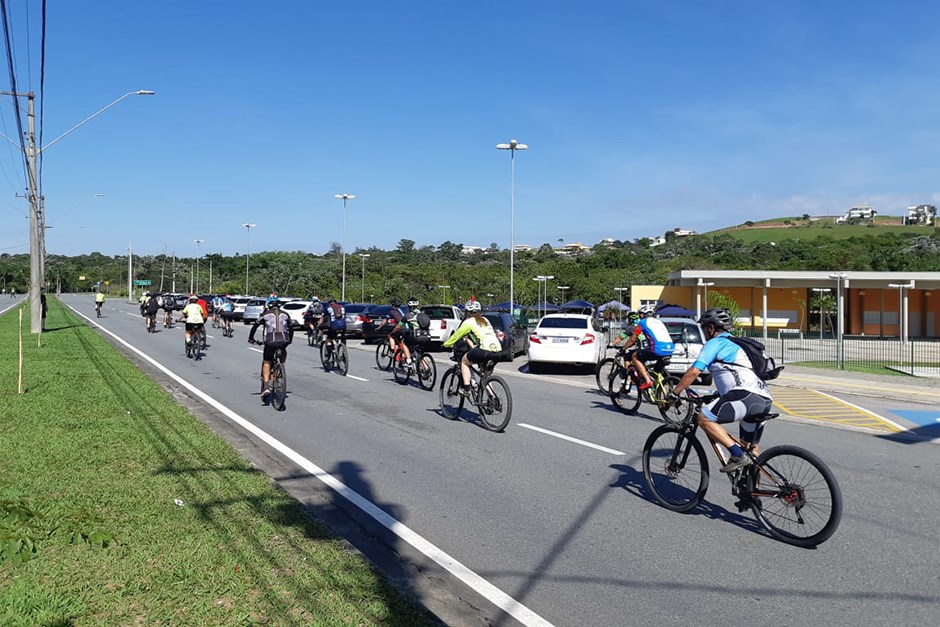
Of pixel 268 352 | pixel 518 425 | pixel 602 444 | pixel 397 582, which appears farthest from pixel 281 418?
pixel 397 582

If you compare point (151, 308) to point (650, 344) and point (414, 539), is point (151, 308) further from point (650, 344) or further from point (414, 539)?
point (414, 539)

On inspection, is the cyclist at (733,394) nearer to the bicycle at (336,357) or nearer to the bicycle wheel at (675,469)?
the bicycle wheel at (675,469)

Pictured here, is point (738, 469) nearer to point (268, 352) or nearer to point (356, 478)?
point (356, 478)

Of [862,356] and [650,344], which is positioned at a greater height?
[650,344]

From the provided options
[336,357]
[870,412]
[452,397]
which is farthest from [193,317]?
[870,412]

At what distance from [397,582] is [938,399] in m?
14.4

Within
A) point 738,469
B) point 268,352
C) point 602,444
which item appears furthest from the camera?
point 268,352

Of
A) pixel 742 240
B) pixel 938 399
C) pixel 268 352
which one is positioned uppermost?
pixel 742 240

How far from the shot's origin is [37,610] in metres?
4.16

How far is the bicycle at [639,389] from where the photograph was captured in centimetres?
1171

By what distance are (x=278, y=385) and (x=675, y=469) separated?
742cm

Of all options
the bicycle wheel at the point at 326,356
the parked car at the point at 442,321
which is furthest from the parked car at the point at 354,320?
the bicycle wheel at the point at 326,356

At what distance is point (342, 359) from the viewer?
1822 cm

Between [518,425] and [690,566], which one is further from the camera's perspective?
[518,425]
